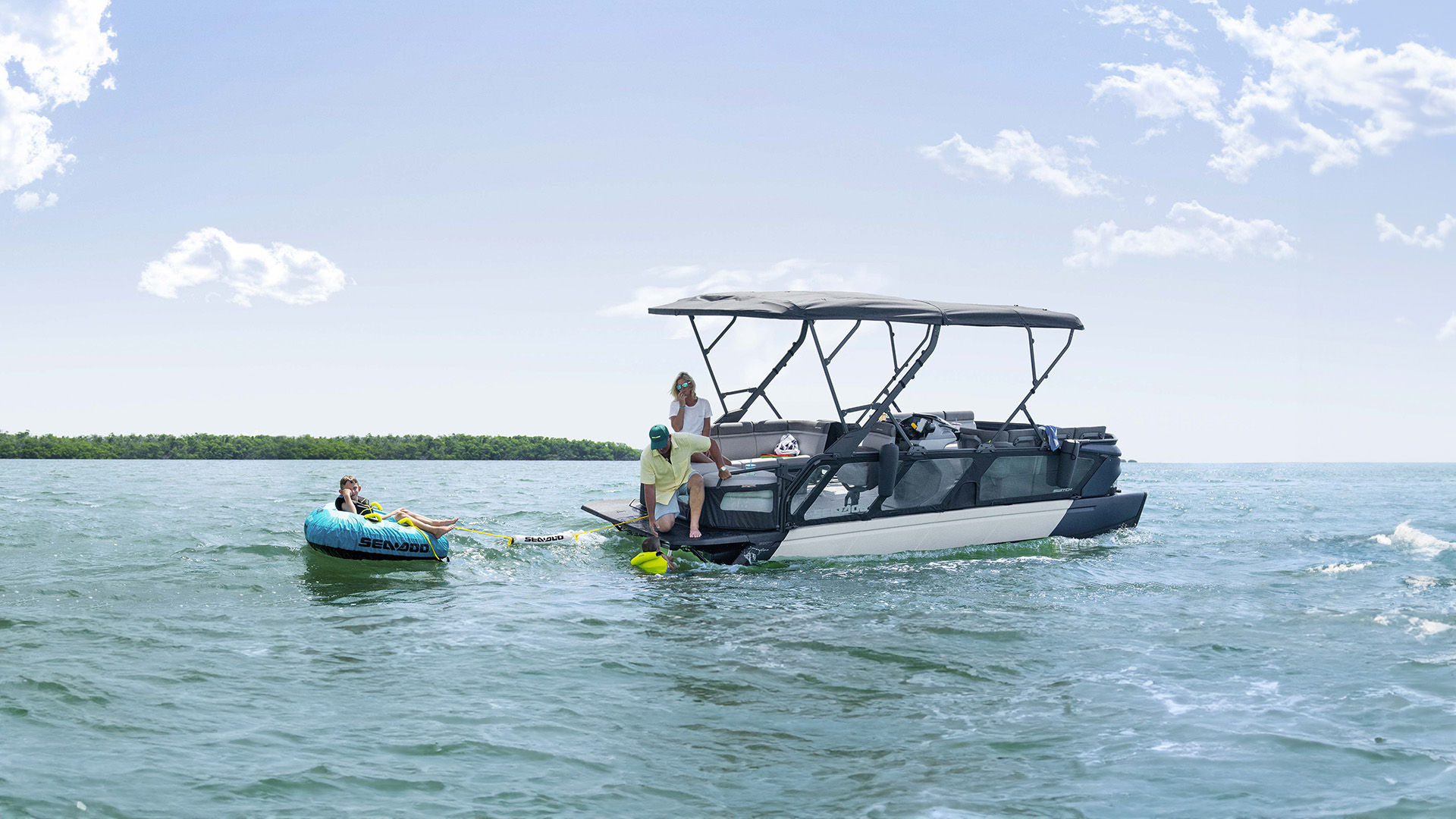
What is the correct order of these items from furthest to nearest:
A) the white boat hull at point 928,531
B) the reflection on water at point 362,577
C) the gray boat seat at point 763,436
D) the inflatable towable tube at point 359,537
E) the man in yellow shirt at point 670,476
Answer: the gray boat seat at point 763,436 < the white boat hull at point 928,531 < the man in yellow shirt at point 670,476 < the inflatable towable tube at point 359,537 < the reflection on water at point 362,577

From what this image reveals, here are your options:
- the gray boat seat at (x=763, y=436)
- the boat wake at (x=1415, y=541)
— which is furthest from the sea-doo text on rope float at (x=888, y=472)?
the boat wake at (x=1415, y=541)

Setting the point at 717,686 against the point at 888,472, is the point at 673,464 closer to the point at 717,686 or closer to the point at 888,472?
the point at 888,472

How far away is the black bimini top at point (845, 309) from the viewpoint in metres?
11.3

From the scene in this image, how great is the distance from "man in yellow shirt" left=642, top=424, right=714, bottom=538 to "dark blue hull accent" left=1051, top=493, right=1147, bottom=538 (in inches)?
226

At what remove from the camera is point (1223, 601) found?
10.2 metres

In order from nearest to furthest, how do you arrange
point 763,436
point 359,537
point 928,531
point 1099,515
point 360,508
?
point 359,537, point 360,508, point 928,531, point 763,436, point 1099,515

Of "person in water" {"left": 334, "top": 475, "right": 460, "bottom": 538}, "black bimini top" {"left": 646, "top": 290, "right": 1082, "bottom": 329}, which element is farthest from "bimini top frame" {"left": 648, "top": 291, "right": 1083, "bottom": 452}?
"person in water" {"left": 334, "top": 475, "right": 460, "bottom": 538}

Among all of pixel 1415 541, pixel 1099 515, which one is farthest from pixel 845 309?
pixel 1415 541

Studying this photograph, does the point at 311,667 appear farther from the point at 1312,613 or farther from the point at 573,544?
the point at 1312,613

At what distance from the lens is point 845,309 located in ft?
37.2

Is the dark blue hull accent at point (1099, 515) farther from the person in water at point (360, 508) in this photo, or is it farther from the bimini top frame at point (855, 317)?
the person in water at point (360, 508)

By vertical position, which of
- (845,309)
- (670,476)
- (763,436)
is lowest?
(670,476)

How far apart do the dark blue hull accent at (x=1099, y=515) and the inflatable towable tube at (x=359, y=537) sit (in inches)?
344

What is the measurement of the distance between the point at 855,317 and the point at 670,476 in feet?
9.45
